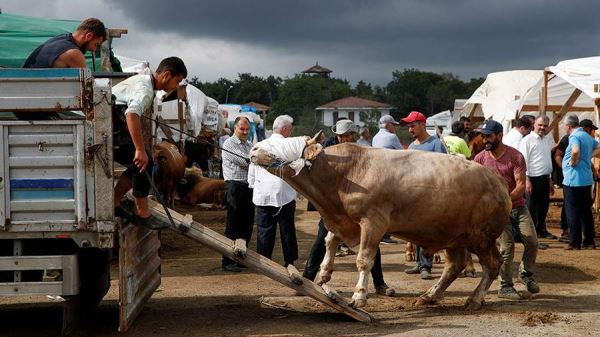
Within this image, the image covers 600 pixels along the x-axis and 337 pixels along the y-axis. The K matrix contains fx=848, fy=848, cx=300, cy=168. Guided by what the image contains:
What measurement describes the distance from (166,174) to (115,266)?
3188 mm

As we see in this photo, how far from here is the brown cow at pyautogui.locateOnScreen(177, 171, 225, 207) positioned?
1950cm

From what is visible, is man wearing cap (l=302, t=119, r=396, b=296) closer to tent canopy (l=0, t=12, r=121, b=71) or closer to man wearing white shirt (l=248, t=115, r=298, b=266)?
man wearing white shirt (l=248, t=115, r=298, b=266)

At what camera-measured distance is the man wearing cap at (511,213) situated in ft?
29.2

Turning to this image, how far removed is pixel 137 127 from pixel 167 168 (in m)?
7.43

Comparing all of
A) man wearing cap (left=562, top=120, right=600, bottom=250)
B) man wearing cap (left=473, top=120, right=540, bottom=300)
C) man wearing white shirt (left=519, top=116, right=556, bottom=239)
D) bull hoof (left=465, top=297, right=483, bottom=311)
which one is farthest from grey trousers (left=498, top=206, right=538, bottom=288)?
man wearing cap (left=562, top=120, right=600, bottom=250)

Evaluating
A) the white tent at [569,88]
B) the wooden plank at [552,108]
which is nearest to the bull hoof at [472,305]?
the white tent at [569,88]

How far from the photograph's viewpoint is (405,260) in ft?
38.5

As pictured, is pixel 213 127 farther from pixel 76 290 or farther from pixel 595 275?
pixel 76 290

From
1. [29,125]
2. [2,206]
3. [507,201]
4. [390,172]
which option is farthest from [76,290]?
[507,201]

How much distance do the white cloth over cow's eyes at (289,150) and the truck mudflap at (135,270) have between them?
54.1 inches

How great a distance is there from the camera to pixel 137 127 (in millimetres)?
6793

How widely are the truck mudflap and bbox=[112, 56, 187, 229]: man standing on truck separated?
0.89 ft

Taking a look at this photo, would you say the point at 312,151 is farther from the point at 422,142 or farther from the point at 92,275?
the point at 422,142

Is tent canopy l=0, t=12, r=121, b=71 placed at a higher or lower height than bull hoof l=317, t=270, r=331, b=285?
higher
